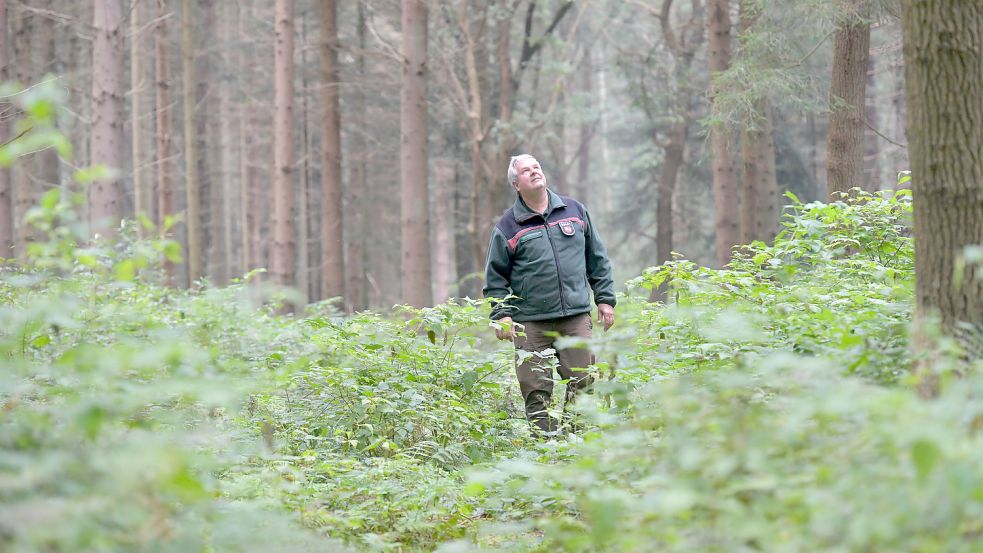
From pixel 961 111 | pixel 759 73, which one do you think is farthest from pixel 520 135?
pixel 961 111

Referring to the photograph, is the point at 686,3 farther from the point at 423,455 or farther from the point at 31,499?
the point at 31,499

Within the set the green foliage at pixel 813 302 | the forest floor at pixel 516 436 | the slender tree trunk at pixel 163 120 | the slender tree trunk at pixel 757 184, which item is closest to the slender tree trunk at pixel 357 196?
the slender tree trunk at pixel 163 120

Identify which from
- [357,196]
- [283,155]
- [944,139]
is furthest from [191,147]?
[944,139]

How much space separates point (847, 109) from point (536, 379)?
20.1 ft

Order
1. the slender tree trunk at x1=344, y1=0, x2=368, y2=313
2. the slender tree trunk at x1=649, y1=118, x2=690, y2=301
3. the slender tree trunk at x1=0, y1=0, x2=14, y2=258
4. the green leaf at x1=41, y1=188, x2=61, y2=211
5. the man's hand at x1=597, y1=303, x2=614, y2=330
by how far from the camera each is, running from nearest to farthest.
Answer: the green leaf at x1=41, y1=188, x2=61, y2=211 → the man's hand at x1=597, y1=303, x2=614, y2=330 → the slender tree trunk at x1=0, y1=0, x2=14, y2=258 → the slender tree trunk at x1=649, y1=118, x2=690, y2=301 → the slender tree trunk at x1=344, y1=0, x2=368, y2=313

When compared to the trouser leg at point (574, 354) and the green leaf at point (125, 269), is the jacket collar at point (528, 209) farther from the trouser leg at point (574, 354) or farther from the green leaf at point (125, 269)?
the green leaf at point (125, 269)

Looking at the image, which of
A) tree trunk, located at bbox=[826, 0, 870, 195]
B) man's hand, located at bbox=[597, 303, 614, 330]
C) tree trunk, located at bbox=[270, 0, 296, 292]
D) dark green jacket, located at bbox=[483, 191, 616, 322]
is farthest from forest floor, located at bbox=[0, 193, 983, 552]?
tree trunk, located at bbox=[270, 0, 296, 292]

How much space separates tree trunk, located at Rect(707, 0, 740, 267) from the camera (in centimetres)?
1471

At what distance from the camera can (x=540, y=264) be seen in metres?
7.00

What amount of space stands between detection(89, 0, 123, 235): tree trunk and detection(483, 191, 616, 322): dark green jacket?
28.3 ft

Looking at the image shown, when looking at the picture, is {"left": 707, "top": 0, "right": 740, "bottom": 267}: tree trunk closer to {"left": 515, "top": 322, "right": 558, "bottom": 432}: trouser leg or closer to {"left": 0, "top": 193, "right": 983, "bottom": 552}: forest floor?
{"left": 0, "top": 193, "right": 983, "bottom": 552}: forest floor

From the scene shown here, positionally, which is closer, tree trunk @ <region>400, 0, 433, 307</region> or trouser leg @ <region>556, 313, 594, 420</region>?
trouser leg @ <region>556, 313, 594, 420</region>

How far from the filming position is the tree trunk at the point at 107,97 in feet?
44.9

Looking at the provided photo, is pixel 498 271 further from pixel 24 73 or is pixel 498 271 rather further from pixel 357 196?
pixel 357 196
